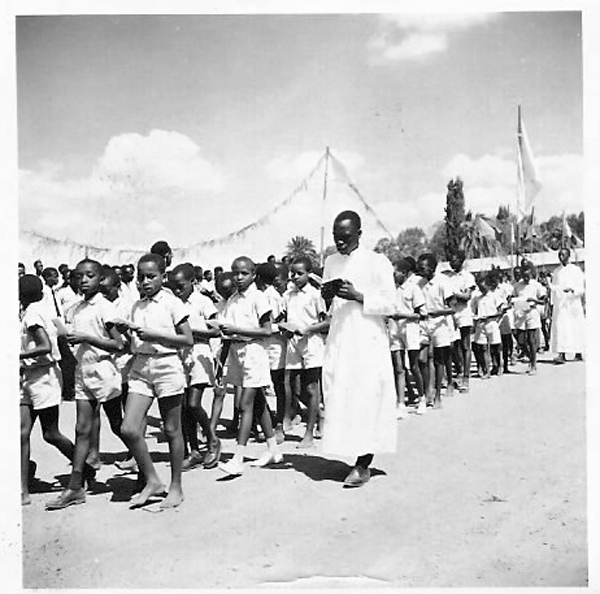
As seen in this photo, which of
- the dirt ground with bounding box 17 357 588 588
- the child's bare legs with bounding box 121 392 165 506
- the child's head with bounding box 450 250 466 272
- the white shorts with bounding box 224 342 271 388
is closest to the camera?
the dirt ground with bounding box 17 357 588 588

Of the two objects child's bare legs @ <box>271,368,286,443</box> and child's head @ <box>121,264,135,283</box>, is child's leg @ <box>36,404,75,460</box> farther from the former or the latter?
child's head @ <box>121,264,135,283</box>

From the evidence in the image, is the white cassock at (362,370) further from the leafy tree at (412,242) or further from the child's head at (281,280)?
the child's head at (281,280)

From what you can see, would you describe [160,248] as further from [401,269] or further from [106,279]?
[401,269]

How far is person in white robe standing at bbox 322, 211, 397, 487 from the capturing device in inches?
200

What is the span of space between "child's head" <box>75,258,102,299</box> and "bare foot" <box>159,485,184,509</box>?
1410 millimetres

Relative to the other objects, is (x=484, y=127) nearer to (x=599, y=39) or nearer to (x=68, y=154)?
(x=599, y=39)

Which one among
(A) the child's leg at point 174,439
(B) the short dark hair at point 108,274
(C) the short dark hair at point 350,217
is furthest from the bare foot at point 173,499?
(C) the short dark hair at point 350,217

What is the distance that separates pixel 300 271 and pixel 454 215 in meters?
1.74

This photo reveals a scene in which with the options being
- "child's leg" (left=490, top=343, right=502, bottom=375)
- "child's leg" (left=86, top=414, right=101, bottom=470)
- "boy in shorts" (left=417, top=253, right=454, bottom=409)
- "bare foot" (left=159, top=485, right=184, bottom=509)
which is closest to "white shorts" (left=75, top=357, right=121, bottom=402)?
"child's leg" (left=86, top=414, right=101, bottom=470)

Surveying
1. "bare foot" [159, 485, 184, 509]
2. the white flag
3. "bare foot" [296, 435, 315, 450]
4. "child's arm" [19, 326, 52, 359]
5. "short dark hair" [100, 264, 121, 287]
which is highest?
the white flag

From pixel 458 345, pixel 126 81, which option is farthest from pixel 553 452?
pixel 126 81

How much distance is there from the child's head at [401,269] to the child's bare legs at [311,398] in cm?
160

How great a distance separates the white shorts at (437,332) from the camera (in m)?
7.66

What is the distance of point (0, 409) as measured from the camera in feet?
16.2
